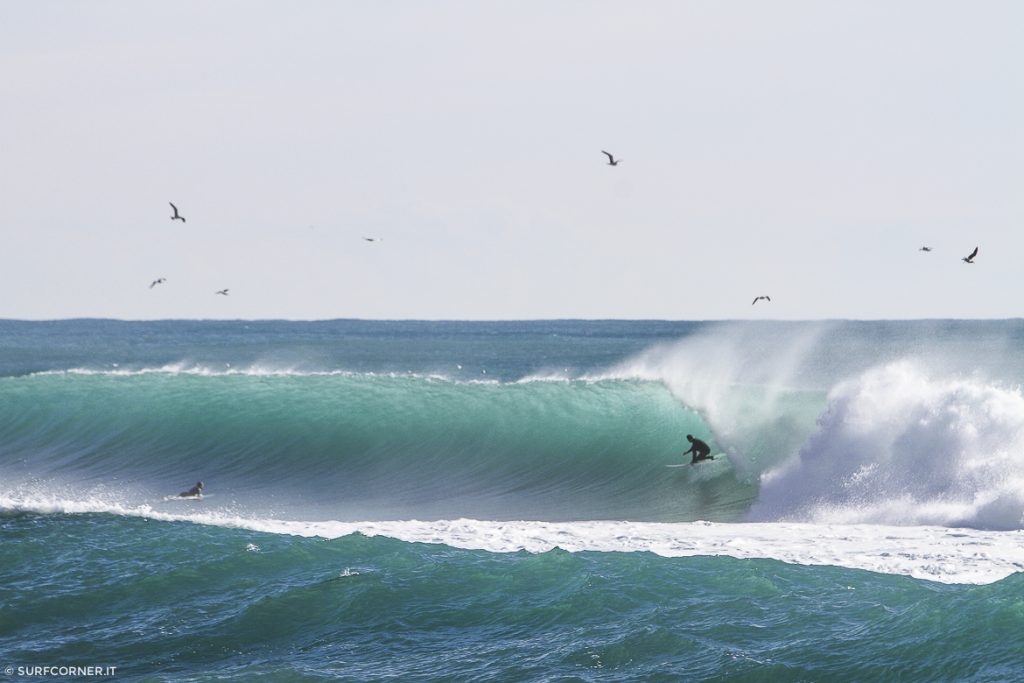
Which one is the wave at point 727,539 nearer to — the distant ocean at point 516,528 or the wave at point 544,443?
the distant ocean at point 516,528

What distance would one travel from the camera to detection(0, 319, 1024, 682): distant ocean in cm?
1343

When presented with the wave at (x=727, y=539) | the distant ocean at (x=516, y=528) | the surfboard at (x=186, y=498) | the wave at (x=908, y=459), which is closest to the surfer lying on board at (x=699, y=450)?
the distant ocean at (x=516, y=528)

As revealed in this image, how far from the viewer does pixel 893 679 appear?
1214 cm

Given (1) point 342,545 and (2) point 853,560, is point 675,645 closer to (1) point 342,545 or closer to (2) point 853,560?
(2) point 853,560

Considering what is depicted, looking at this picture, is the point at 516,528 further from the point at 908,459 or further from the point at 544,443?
the point at 544,443

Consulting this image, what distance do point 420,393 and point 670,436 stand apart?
853 cm

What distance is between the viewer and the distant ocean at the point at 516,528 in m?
13.4

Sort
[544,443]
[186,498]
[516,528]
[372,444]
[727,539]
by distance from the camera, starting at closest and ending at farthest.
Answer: [727,539] → [516,528] → [186,498] → [544,443] → [372,444]

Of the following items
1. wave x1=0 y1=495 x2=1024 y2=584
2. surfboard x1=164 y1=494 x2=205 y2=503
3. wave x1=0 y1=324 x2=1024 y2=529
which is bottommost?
surfboard x1=164 y1=494 x2=205 y2=503

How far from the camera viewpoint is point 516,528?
1966cm

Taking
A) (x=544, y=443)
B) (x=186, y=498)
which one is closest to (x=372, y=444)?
(x=544, y=443)

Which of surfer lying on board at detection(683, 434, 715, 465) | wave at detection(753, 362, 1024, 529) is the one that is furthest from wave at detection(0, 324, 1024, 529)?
surfer lying on board at detection(683, 434, 715, 465)

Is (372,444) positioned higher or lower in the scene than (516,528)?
higher

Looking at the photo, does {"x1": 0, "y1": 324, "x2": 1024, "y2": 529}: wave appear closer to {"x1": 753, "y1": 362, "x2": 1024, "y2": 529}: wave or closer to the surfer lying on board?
{"x1": 753, "y1": 362, "x2": 1024, "y2": 529}: wave
